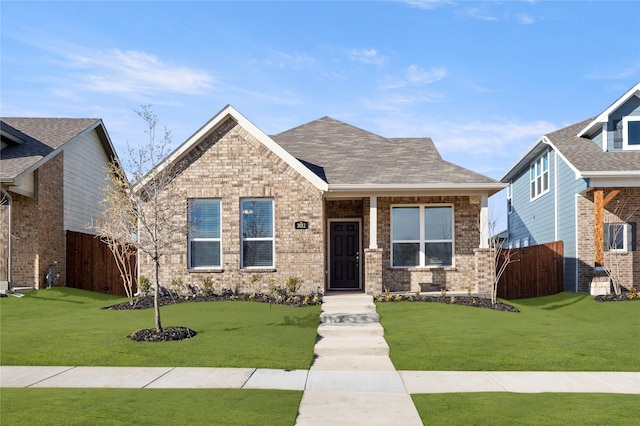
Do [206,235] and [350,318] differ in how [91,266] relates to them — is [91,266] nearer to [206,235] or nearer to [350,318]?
[206,235]

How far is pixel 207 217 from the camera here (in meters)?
17.1

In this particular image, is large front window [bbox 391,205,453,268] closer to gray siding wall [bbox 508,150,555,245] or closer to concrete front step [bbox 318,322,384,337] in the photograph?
concrete front step [bbox 318,322,384,337]

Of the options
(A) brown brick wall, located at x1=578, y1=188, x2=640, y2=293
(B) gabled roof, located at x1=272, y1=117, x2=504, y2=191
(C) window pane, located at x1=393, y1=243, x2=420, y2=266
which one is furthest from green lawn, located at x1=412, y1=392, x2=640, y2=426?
(A) brown brick wall, located at x1=578, y1=188, x2=640, y2=293

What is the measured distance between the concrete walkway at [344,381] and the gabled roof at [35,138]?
1067cm

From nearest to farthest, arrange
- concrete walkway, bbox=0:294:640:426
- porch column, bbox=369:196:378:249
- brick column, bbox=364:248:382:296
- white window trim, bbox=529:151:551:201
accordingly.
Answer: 1. concrete walkway, bbox=0:294:640:426
2. brick column, bbox=364:248:382:296
3. porch column, bbox=369:196:378:249
4. white window trim, bbox=529:151:551:201

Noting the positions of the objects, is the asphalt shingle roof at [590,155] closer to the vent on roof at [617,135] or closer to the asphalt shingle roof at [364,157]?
the vent on roof at [617,135]

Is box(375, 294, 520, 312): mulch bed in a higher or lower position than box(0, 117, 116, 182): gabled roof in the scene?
lower

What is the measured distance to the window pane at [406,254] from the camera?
17.9m

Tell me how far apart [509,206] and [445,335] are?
2003 cm

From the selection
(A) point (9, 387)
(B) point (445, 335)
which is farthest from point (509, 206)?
(A) point (9, 387)

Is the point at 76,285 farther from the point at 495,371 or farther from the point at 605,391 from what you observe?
the point at 605,391

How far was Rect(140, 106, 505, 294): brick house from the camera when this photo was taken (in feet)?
55.3

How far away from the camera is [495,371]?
926cm

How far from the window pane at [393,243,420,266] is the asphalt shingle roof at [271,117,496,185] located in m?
2.13
